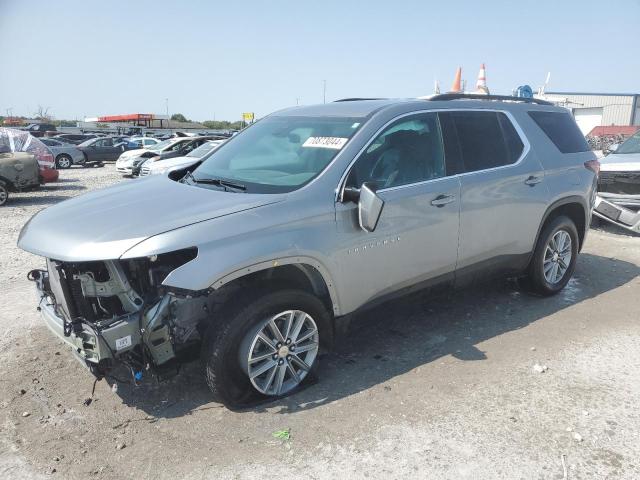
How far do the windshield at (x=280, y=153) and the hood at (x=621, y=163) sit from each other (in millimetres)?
6592

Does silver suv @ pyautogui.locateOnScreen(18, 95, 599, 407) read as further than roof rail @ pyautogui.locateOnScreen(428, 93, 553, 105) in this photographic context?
No

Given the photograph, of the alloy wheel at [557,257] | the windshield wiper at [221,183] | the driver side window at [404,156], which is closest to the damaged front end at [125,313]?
the windshield wiper at [221,183]

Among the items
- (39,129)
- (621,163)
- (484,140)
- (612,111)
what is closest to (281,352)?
(484,140)

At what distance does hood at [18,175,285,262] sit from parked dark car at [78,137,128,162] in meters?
24.3

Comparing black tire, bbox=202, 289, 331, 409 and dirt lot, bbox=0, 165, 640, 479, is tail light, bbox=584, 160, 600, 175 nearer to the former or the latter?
dirt lot, bbox=0, 165, 640, 479

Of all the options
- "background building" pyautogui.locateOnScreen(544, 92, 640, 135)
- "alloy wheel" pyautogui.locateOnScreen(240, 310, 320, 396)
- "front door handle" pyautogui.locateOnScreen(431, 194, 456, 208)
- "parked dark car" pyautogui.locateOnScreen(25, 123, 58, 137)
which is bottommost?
"alloy wheel" pyautogui.locateOnScreen(240, 310, 320, 396)

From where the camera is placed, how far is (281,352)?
10.9 feet

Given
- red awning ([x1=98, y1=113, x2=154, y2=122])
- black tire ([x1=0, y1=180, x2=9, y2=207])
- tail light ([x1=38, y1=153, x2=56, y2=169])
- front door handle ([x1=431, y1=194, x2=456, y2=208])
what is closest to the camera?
front door handle ([x1=431, y1=194, x2=456, y2=208])

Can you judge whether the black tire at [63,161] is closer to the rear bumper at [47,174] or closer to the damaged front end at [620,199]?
the rear bumper at [47,174]

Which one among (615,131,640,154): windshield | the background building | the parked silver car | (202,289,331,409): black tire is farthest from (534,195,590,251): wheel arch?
the background building

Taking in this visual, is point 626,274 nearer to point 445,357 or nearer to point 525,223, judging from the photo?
point 525,223

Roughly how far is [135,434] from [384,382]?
5.54ft

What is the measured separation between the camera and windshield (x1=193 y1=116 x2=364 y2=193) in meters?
3.53

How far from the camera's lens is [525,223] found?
15.4 ft
